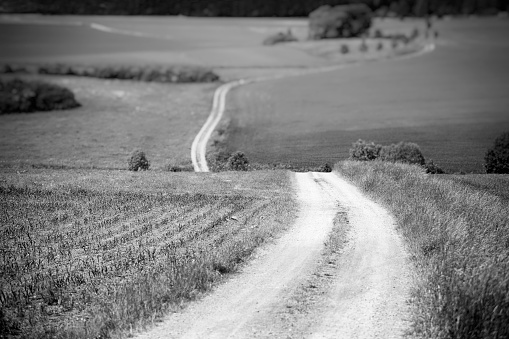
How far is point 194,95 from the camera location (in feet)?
227

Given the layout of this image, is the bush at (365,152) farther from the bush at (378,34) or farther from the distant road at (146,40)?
the bush at (378,34)

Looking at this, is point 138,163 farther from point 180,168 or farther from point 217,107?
point 217,107

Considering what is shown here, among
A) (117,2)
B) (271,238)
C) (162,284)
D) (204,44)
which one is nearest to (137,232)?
(271,238)

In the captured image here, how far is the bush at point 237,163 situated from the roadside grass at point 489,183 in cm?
1425

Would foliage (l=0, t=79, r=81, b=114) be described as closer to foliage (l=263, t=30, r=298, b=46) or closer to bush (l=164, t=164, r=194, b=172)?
bush (l=164, t=164, r=194, b=172)

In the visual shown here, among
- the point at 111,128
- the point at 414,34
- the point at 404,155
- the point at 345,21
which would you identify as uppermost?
the point at 345,21

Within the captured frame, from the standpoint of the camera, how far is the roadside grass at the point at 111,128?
145ft

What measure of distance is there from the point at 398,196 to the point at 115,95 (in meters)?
56.9

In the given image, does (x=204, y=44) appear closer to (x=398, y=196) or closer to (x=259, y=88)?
(x=259, y=88)

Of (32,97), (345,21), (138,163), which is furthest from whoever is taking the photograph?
(345,21)

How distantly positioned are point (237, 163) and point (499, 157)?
19367 millimetres

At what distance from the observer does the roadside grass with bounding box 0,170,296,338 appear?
40.1 ft

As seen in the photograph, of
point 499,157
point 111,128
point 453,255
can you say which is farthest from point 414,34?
point 453,255

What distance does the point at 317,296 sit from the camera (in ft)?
41.0
